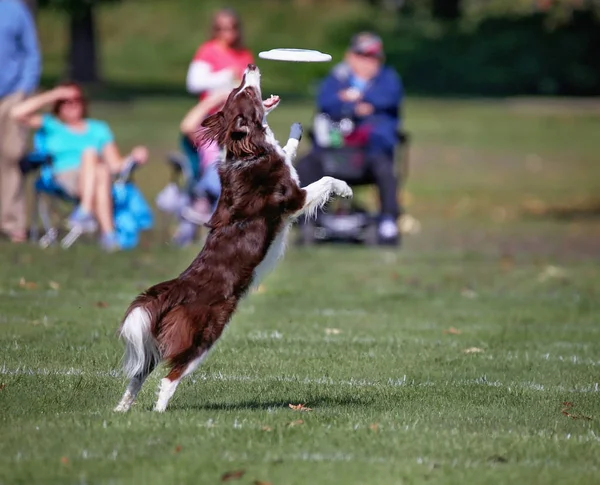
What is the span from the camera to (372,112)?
586 inches

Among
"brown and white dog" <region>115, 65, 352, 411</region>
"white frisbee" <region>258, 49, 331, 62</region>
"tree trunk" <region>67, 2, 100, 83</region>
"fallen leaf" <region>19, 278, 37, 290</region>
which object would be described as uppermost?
"white frisbee" <region>258, 49, 331, 62</region>

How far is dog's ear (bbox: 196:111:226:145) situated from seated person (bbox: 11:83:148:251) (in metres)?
7.22

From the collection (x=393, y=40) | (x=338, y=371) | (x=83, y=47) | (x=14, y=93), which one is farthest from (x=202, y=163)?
(x=393, y=40)

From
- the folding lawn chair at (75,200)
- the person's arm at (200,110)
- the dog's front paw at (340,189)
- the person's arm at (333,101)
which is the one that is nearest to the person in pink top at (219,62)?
the person's arm at (200,110)

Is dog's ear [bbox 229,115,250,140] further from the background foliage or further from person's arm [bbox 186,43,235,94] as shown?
the background foliage

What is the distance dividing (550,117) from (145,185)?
14967mm

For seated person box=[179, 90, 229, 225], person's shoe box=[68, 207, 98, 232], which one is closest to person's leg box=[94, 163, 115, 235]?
person's shoe box=[68, 207, 98, 232]

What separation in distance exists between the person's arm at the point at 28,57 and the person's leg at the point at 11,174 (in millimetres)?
148

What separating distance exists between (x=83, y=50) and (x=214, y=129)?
32282 millimetres

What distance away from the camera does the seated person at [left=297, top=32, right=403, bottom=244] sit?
47.9 ft

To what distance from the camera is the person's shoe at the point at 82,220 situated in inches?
542

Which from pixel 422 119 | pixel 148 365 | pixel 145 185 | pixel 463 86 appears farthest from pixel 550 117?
pixel 148 365

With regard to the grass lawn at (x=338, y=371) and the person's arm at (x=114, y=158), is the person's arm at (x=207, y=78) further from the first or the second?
the grass lawn at (x=338, y=371)

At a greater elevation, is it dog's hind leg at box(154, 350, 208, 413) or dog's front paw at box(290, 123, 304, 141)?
dog's front paw at box(290, 123, 304, 141)
